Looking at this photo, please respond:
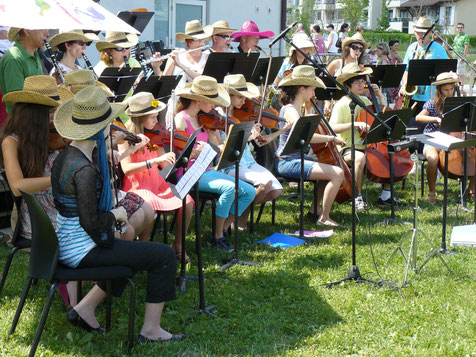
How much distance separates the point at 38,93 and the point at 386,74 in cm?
540

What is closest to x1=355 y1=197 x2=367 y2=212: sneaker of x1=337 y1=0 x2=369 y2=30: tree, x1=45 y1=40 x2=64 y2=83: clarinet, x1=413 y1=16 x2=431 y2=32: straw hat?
x1=413 y1=16 x2=431 y2=32: straw hat

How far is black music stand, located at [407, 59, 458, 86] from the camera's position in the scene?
870 centimetres

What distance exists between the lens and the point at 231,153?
5.59m

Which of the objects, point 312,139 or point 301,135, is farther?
point 312,139

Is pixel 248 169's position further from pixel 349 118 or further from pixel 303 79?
pixel 349 118

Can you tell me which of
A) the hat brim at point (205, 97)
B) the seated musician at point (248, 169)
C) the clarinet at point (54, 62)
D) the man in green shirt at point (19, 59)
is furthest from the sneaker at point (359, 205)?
the man in green shirt at point (19, 59)

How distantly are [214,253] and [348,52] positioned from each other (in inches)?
174

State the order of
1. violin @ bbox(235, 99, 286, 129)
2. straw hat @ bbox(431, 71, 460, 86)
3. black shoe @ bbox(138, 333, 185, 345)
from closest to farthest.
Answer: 1. black shoe @ bbox(138, 333, 185, 345)
2. violin @ bbox(235, 99, 286, 129)
3. straw hat @ bbox(431, 71, 460, 86)

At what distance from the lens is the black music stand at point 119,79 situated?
6.46 metres

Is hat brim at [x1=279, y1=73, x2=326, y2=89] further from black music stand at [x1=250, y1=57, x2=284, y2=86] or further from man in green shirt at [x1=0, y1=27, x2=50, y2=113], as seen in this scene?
man in green shirt at [x1=0, y1=27, x2=50, y2=113]

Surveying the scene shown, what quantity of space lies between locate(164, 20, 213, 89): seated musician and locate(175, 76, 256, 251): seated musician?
1.52 meters

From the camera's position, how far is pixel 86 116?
396 cm

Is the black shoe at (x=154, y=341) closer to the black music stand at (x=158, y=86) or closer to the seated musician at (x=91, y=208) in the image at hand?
the seated musician at (x=91, y=208)

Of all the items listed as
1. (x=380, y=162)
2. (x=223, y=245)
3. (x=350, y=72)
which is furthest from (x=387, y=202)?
(x=223, y=245)
